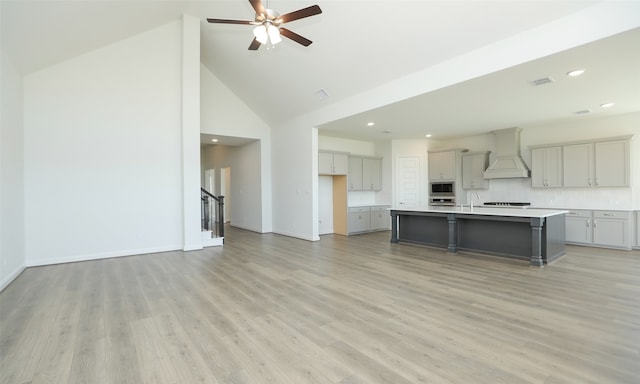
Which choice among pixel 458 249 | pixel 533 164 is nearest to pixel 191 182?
pixel 458 249

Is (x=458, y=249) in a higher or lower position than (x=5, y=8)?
lower

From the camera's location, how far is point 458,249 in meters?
6.01

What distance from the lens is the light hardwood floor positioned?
6.91 feet

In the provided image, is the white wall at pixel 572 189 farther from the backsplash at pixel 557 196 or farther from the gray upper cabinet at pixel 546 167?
the gray upper cabinet at pixel 546 167

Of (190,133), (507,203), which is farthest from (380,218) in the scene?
(190,133)

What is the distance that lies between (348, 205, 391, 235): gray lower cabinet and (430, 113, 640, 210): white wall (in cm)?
275

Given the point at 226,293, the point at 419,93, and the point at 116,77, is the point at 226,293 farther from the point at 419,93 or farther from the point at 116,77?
the point at 116,77

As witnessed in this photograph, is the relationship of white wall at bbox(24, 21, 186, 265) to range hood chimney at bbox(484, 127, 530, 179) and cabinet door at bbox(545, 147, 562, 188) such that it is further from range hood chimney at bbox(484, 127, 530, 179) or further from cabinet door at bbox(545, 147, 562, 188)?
cabinet door at bbox(545, 147, 562, 188)

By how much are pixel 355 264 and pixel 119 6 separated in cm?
560

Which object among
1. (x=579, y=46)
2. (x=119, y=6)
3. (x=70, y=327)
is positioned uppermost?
(x=119, y=6)

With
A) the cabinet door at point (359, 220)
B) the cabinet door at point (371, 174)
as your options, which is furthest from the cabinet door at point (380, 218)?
the cabinet door at point (371, 174)

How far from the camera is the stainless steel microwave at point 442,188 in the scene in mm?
8734

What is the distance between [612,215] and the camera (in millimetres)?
6246

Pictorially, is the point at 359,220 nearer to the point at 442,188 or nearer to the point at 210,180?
the point at 442,188
